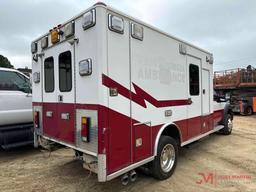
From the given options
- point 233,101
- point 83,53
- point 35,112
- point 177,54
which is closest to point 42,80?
point 35,112

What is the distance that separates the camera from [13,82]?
239 inches

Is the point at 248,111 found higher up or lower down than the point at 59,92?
lower down

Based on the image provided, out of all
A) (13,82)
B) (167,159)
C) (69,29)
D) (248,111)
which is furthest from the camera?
(248,111)

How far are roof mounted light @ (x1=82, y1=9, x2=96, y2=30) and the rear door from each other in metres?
0.50

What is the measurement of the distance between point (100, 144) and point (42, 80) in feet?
7.27

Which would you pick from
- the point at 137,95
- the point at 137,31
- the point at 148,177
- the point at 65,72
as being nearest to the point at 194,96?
the point at 148,177

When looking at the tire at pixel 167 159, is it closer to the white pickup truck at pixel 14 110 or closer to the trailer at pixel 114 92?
the trailer at pixel 114 92

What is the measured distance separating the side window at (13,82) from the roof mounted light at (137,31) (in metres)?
4.00

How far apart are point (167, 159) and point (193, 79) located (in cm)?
196

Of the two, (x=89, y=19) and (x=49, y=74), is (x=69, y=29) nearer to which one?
(x=89, y=19)

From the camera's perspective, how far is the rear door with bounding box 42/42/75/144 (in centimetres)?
363

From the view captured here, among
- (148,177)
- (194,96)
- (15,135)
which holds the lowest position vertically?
(148,177)

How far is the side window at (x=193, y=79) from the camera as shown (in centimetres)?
515

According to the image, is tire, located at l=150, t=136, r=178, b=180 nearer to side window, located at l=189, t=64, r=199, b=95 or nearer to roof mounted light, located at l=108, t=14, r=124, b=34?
side window, located at l=189, t=64, r=199, b=95
